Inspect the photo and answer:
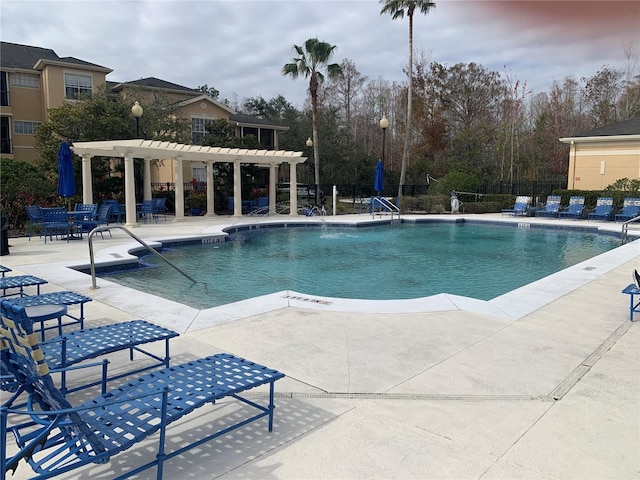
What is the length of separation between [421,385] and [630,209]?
20.0 meters

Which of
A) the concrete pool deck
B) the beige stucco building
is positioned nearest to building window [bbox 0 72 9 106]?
the concrete pool deck

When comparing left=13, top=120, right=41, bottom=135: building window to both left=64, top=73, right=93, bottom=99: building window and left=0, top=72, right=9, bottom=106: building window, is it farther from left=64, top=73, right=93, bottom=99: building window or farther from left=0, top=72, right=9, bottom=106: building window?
left=64, top=73, right=93, bottom=99: building window

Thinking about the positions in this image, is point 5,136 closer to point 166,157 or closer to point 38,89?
point 38,89

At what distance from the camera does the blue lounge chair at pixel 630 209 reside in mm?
19766

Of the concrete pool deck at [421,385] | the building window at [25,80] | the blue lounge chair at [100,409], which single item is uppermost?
the building window at [25,80]

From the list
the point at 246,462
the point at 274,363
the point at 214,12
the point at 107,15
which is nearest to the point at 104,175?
the point at 107,15

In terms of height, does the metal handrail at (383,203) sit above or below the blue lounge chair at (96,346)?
above

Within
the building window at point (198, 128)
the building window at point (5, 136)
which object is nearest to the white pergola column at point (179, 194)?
the building window at point (198, 128)

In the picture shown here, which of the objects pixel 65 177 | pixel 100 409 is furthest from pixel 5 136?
pixel 100 409

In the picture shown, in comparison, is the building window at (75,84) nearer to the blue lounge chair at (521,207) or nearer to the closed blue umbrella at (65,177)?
the closed blue umbrella at (65,177)

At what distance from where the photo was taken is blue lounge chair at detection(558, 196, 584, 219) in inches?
845

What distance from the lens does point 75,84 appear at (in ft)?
88.9

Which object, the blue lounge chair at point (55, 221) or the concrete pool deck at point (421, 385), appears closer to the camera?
the concrete pool deck at point (421, 385)

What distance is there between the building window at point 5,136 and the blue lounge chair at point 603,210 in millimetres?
29613
